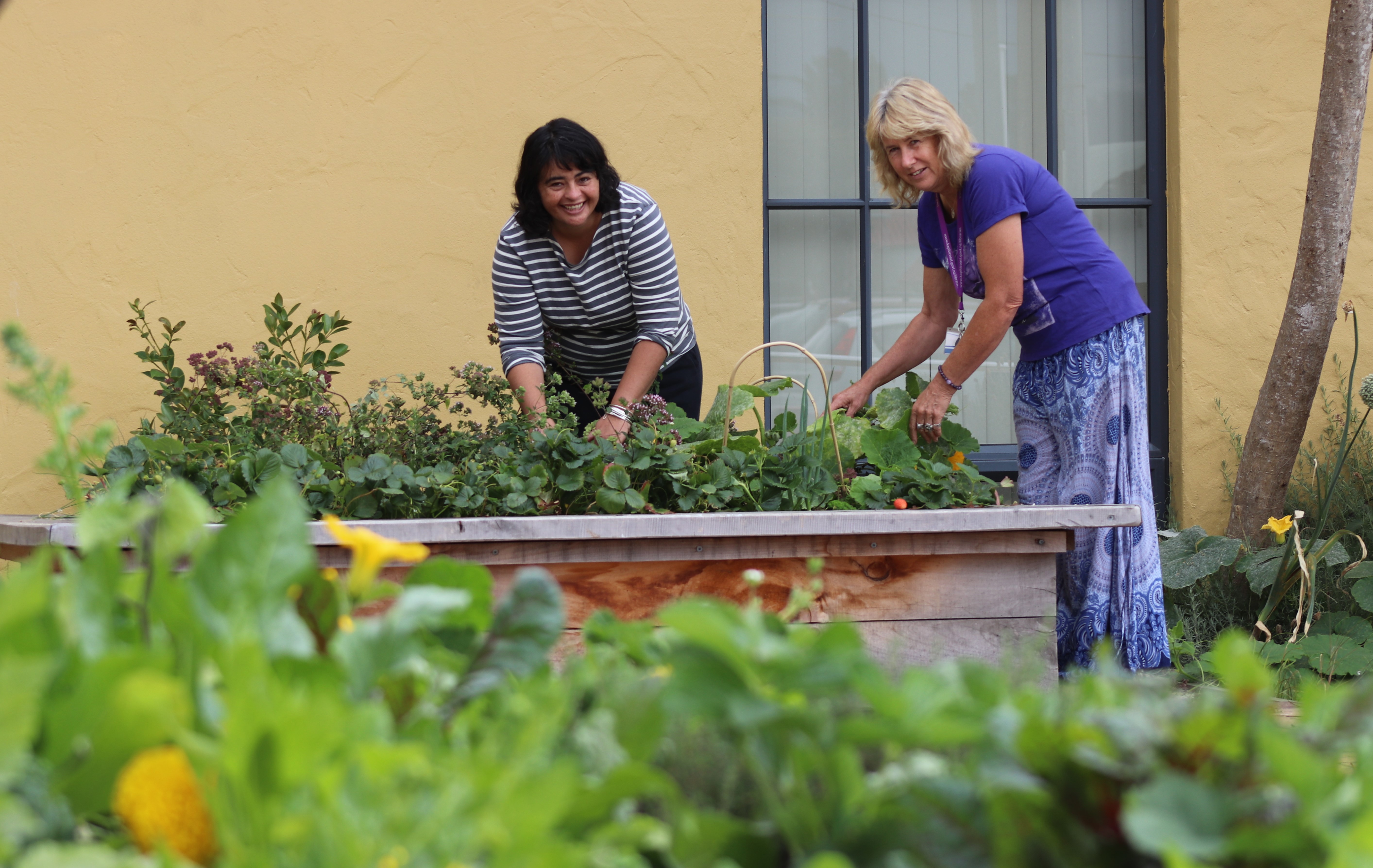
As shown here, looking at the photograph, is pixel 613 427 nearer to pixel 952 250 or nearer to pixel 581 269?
pixel 581 269

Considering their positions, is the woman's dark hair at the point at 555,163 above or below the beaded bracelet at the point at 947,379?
above

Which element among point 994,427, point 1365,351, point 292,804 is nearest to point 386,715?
point 292,804

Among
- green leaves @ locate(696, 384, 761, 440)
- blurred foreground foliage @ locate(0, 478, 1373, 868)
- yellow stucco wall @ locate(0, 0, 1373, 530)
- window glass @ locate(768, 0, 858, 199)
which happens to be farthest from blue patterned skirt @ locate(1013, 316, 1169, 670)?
blurred foreground foliage @ locate(0, 478, 1373, 868)

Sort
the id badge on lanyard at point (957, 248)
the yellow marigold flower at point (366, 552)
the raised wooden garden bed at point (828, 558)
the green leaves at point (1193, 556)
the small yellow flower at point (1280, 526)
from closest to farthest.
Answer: the yellow marigold flower at point (366, 552), the raised wooden garden bed at point (828, 558), the id badge on lanyard at point (957, 248), the small yellow flower at point (1280, 526), the green leaves at point (1193, 556)

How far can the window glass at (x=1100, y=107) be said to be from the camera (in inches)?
158

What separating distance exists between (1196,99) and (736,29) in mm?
1706

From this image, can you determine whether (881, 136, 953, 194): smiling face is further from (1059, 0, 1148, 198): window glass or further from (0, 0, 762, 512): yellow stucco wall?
(1059, 0, 1148, 198): window glass

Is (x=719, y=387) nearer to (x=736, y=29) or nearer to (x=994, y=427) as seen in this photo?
(x=736, y=29)

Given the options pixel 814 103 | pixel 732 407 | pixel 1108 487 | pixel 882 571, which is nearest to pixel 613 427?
pixel 732 407

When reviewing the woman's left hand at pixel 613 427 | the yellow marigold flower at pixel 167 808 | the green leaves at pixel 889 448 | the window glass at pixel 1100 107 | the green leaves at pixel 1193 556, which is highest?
the window glass at pixel 1100 107


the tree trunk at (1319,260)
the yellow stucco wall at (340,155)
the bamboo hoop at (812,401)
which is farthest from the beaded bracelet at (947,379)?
the tree trunk at (1319,260)

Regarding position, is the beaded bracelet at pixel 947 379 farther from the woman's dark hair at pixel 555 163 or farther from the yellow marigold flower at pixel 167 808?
the yellow marigold flower at pixel 167 808

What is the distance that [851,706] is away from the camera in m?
0.46

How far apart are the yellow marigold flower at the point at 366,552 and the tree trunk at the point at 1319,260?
11.0 feet
